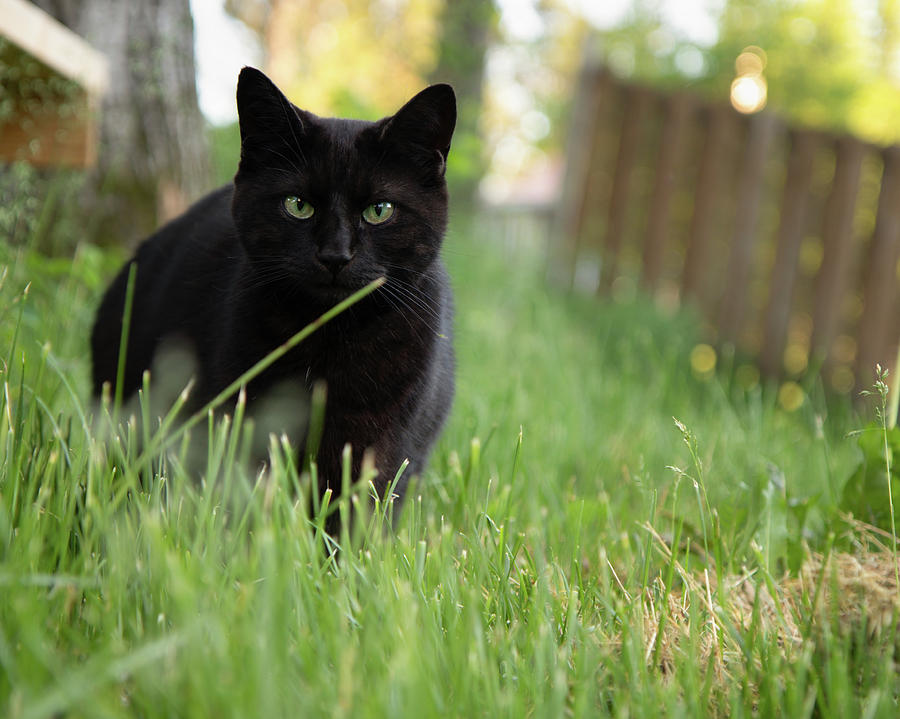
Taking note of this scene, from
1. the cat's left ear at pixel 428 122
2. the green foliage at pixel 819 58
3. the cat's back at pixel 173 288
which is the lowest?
the cat's back at pixel 173 288

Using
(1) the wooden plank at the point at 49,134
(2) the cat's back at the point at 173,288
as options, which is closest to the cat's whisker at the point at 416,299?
(2) the cat's back at the point at 173,288

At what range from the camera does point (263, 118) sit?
1678 millimetres

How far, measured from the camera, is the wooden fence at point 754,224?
466cm

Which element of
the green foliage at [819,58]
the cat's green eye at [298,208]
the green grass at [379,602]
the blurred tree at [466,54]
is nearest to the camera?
the green grass at [379,602]

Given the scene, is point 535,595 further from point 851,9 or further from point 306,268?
point 851,9

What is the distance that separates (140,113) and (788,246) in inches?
143

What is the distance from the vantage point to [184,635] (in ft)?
2.60

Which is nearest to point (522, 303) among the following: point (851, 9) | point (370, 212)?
point (370, 212)

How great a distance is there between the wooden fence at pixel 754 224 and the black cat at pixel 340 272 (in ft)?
11.1

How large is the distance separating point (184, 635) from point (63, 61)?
1.77 m

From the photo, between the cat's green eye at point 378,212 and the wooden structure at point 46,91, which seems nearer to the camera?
the cat's green eye at point 378,212

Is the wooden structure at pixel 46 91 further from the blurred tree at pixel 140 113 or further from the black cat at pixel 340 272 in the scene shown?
the black cat at pixel 340 272

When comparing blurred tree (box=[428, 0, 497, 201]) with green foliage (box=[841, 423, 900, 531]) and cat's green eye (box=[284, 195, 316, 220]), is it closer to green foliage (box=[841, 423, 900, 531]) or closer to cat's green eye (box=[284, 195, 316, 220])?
cat's green eye (box=[284, 195, 316, 220])

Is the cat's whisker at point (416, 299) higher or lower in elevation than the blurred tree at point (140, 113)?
lower
